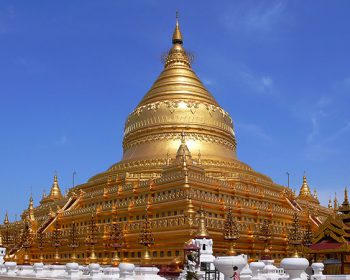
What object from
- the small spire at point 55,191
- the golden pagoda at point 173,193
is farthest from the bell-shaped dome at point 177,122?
the small spire at point 55,191

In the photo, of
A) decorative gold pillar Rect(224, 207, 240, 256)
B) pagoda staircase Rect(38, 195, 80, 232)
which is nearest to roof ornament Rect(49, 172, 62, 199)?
pagoda staircase Rect(38, 195, 80, 232)

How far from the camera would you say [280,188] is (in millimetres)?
46000

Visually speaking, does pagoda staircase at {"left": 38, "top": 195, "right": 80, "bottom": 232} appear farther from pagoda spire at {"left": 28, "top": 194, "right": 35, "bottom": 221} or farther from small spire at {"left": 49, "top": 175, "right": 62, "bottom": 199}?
small spire at {"left": 49, "top": 175, "right": 62, "bottom": 199}

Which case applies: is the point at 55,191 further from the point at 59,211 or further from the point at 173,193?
the point at 173,193

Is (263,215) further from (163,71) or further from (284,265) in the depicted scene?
(284,265)

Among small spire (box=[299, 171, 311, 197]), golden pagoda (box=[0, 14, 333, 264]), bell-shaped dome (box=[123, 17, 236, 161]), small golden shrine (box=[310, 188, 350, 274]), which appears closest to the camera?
small golden shrine (box=[310, 188, 350, 274])

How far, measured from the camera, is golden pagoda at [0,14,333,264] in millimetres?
35219

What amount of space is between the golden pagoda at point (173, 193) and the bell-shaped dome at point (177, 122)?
0.33 ft

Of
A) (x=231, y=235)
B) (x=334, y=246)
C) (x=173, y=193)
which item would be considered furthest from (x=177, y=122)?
(x=231, y=235)

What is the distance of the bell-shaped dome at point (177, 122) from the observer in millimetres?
47353

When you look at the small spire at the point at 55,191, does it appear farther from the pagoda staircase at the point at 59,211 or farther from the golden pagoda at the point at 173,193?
the pagoda staircase at the point at 59,211

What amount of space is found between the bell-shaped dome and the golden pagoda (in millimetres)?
100

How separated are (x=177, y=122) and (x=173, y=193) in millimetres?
12860

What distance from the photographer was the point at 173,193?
36.7 metres
